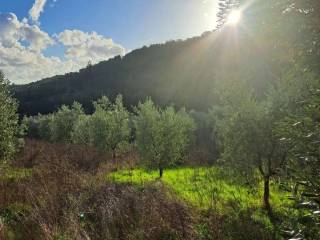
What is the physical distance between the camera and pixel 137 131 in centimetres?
3341

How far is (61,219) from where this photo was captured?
11812 mm

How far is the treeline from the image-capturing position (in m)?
31.1

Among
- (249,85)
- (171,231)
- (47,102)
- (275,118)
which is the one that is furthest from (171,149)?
(47,102)

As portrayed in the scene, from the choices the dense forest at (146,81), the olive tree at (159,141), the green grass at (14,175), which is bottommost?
the green grass at (14,175)

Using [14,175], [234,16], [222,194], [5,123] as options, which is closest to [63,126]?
[5,123]

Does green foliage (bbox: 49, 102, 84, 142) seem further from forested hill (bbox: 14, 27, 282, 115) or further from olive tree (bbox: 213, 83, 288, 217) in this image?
forested hill (bbox: 14, 27, 282, 115)

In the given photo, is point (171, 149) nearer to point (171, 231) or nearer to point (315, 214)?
point (171, 231)

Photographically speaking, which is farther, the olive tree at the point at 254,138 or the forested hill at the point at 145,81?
the forested hill at the point at 145,81

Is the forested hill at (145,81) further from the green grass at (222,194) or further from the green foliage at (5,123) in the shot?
the green foliage at (5,123)

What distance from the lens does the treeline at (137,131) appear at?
31094mm

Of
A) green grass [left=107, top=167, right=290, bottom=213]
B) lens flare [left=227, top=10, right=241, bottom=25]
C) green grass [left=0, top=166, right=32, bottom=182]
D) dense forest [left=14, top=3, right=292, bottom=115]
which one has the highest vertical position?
dense forest [left=14, top=3, right=292, bottom=115]

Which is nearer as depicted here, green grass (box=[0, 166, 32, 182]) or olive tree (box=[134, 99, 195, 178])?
green grass (box=[0, 166, 32, 182])

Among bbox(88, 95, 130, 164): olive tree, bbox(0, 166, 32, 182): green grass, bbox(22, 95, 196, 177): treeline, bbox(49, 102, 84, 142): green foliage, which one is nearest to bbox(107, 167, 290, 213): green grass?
bbox(22, 95, 196, 177): treeline

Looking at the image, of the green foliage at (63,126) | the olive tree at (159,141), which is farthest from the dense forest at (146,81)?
the olive tree at (159,141)
